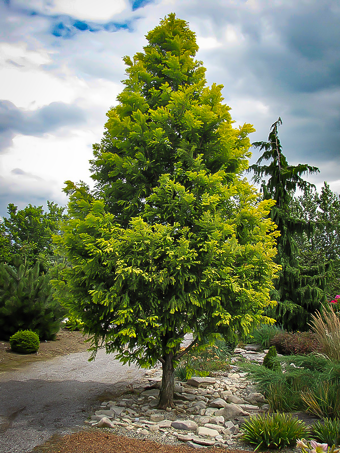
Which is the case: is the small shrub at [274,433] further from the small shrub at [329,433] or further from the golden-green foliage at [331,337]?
the golden-green foliage at [331,337]

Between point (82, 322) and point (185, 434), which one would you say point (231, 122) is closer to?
point (82, 322)

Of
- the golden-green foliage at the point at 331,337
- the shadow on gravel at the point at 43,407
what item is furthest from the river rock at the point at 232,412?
the shadow on gravel at the point at 43,407

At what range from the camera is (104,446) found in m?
3.82

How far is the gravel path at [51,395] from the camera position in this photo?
14.6ft

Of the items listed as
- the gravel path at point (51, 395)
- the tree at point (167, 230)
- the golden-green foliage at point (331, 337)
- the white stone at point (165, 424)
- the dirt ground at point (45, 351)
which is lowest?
the dirt ground at point (45, 351)

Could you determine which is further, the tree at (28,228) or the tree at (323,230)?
the tree at (28,228)

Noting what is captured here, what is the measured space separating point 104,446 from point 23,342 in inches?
291

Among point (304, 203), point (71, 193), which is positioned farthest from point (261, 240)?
point (304, 203)

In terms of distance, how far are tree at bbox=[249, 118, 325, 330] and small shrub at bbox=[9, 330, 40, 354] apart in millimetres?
8581

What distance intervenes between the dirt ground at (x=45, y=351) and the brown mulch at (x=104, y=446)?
130 inches

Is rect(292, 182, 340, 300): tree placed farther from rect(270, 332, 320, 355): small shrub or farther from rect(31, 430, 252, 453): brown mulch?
rect(31, 430, 252, 453): brown mulch

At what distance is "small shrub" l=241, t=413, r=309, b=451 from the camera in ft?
12.6

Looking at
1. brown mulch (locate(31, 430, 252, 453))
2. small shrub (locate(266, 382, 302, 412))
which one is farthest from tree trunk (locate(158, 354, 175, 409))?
small shrub (locate(266, 382, 302, 412))

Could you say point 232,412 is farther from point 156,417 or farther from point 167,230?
point 167,230
